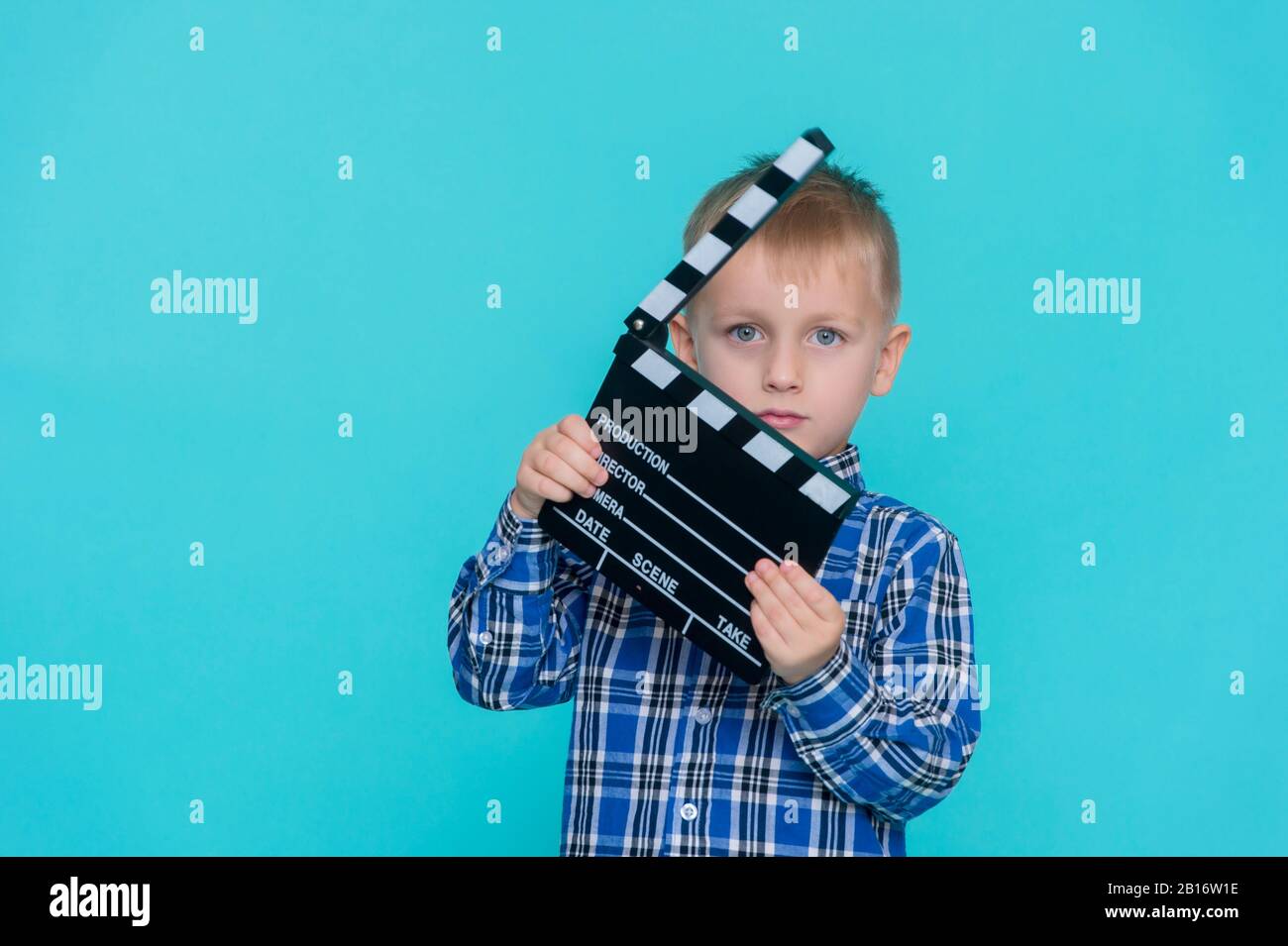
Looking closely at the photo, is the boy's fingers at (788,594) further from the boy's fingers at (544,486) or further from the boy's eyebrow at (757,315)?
the boy's eyebrow at (757,315)

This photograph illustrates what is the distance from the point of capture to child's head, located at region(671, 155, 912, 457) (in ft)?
5.36

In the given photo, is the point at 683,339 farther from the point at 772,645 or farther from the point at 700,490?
the point at 772,645

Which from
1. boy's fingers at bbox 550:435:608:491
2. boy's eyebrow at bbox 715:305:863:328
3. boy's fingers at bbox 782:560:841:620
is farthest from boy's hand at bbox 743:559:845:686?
boy's eyebrow at bbox 715:305:863:328

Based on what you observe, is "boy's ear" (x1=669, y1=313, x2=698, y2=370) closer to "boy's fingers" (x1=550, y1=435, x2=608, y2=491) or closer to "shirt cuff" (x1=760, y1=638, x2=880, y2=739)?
"boy's fingers" (x1=550, y1=435, x2=608, y2=491)

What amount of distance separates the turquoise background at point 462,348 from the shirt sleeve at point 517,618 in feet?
2.79

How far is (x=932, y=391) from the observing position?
8.28 ft

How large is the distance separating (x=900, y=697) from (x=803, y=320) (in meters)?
0.42

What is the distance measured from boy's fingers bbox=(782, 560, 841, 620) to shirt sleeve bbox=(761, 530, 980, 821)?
0.04 meters

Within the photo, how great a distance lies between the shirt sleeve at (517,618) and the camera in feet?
5.24

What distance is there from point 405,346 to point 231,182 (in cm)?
42

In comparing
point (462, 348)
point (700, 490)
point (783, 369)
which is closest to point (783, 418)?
point (783, 369)
